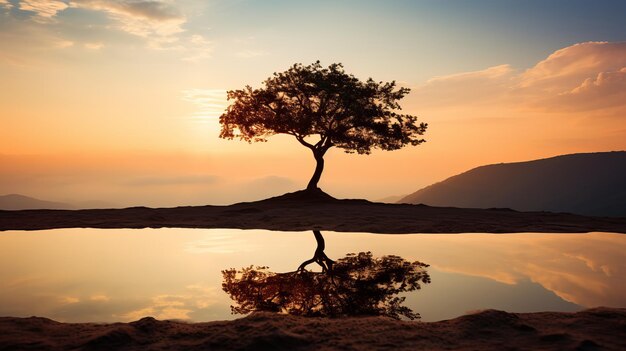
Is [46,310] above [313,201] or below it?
below

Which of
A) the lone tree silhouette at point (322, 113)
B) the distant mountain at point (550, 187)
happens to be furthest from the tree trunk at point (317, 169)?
the distant mountain at point (550, 187)

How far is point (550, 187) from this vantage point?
173 metres

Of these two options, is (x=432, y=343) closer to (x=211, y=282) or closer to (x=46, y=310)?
(x=211, y=282)

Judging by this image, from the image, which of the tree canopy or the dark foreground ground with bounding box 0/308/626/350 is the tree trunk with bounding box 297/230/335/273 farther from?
the dark foreground ground with bounding box 0/308/626/350

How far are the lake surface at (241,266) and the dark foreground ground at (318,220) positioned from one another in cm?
342

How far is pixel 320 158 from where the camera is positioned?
120 ft

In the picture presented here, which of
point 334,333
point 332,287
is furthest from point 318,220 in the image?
point 334,333

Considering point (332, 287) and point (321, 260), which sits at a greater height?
point (321, 260)

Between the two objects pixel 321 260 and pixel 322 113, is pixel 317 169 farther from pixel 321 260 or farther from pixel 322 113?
pixel 321 260

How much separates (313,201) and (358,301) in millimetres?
25713

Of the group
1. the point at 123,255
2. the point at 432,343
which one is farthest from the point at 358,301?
the point at 123,255

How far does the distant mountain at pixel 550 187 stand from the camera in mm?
152125

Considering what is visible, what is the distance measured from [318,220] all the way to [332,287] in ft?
43.2

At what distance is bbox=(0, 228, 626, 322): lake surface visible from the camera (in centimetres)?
670
